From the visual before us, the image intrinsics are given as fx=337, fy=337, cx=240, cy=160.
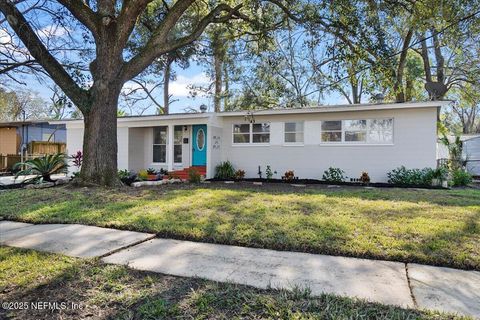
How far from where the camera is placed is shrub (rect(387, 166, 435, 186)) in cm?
1182

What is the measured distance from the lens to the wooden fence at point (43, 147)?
72.0ft

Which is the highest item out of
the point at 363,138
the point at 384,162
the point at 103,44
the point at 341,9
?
the point at 341,9

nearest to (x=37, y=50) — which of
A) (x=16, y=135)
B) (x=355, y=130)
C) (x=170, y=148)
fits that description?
(x=170, y=148)

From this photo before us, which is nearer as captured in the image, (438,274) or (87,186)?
(438,274)

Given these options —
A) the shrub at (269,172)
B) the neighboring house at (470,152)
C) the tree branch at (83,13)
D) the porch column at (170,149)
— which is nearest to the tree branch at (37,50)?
the tree branch at (83,13)

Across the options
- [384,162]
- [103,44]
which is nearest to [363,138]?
[384,162]

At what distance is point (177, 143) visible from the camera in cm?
1638

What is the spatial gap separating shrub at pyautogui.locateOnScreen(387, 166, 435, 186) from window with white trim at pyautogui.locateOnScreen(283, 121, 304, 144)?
380cm

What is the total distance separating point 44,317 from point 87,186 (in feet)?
25.3

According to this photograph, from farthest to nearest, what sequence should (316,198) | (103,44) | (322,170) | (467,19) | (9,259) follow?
(322,170), (103,44), (467,19), (316,198), (9,259)

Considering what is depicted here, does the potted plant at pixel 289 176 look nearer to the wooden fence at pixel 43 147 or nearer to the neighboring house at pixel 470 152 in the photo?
the neighboring house at pixel 470 152

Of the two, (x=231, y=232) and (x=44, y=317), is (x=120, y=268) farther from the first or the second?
(x=231, y=232)

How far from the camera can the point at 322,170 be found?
534 inches

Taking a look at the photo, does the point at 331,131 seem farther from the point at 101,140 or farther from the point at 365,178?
the point at 101,140
